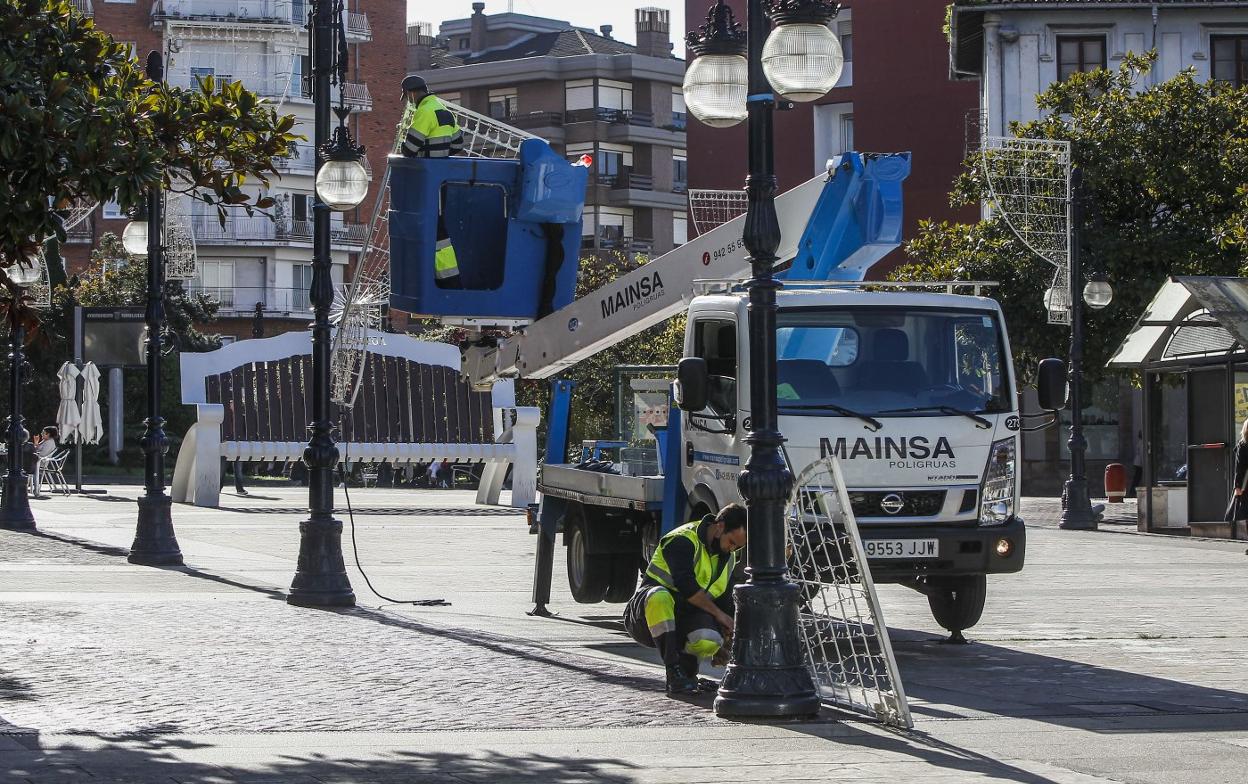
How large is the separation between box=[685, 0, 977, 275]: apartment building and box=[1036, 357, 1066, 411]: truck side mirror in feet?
125

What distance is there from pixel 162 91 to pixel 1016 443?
6.17 m

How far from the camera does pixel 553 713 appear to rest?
10.5m

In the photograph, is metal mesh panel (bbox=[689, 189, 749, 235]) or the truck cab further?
metal mesh panel (bbox=[689, 189, 749, 235])

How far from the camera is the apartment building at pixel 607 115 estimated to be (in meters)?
86.8

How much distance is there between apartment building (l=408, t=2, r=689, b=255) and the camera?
86.8m

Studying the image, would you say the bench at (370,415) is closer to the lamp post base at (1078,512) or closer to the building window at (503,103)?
the lamp post base at (1078,512)

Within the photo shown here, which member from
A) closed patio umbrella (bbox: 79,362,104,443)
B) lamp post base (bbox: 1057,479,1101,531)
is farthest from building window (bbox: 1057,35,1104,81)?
closed patio umbrella (bbox: 79,362,104,443)

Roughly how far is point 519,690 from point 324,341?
6.26 meters

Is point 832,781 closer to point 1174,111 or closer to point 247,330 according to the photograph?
point 1174,111

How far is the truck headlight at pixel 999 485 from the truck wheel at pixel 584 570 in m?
3.69

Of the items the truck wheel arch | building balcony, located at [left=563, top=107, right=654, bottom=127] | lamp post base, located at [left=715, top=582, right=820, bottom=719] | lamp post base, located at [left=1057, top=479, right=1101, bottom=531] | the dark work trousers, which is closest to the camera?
lamp post base, located at [left=715, top=582, right=820, bottom=719]

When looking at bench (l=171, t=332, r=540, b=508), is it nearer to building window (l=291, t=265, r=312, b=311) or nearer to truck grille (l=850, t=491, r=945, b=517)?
truck grille (l=850, t=491, r=945, b=517)

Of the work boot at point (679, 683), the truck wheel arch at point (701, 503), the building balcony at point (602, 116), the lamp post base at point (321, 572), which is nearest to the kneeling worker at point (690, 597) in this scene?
the work boot at point (679, 683)

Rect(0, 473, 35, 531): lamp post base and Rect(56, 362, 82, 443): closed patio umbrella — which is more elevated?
Rect(56, 362, 82, 443): closed patio umbrella
